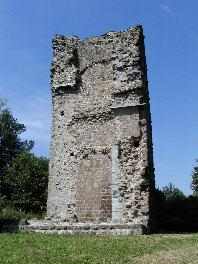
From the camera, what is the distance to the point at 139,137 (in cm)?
1644

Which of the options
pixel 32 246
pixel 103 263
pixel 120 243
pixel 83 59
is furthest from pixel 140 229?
pixel 83 59

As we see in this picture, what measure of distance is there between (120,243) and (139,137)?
6176 mm

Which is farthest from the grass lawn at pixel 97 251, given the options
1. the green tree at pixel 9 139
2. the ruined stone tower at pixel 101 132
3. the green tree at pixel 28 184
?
the green tree at pixel 9 139

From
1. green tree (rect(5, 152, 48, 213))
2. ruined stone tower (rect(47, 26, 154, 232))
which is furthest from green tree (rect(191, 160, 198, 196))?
ruined stone tower (rect(47, 26, 154, 232))

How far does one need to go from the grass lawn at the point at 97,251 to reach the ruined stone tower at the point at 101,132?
4431 mm

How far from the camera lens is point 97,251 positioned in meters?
9.53

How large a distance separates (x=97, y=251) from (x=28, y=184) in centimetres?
2959

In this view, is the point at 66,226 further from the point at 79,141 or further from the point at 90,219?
the point at 79,141

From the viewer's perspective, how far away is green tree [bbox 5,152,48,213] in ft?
124

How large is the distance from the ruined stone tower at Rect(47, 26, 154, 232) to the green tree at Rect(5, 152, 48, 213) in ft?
68.4

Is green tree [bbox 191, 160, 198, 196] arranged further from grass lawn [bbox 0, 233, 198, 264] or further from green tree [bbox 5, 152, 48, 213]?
grass lawn [bbox 0, 233, 198, 264]

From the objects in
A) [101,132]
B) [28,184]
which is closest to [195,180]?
[28,184]

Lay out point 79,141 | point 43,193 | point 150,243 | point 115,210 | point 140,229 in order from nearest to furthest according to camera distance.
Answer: point 150,243
point 140,229
point 115,210
point 79,141
point 43,193

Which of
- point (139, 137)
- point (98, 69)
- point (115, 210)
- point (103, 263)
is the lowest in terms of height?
point (103, 263)
